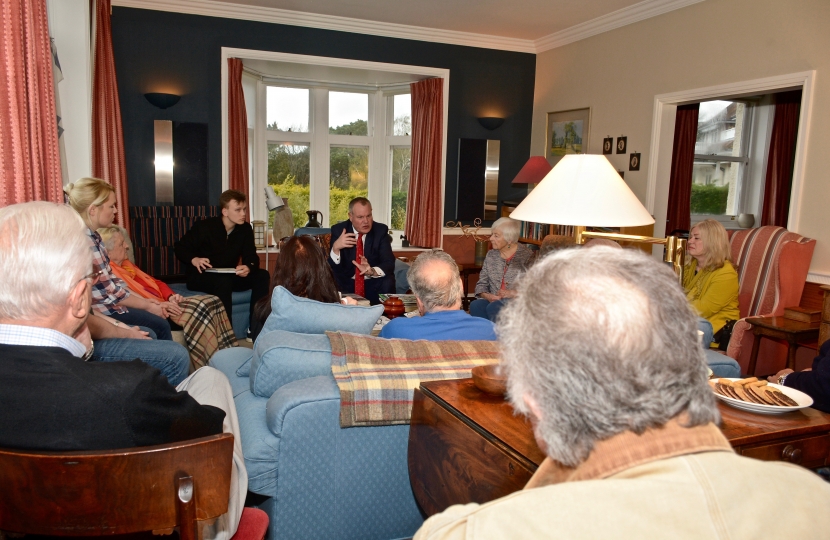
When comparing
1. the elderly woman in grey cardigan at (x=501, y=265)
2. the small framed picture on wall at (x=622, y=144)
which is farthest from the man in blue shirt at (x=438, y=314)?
the small framed picture on wall at (x=622, y=144)

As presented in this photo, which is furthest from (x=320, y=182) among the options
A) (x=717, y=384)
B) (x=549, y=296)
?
(x=549, y=296)

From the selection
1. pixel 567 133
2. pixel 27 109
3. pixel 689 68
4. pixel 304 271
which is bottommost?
pixel 304 271

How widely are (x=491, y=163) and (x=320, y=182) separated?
2060mm

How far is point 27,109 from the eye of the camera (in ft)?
7.13

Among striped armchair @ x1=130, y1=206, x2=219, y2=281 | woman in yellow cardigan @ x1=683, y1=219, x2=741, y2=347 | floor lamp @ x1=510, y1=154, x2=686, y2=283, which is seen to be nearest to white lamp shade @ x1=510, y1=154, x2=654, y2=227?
floor lamp @ x1=510, y1=154, x2=686, y2=283

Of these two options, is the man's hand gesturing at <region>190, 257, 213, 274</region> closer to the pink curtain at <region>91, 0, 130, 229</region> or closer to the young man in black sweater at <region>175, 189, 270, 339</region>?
the young man in black sweater at <region>175, 189, 270, 339</region>

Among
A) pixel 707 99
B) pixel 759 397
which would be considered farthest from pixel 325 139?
pixel 759 397

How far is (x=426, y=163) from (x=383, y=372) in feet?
16.9

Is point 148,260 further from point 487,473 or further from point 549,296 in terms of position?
point 549,296

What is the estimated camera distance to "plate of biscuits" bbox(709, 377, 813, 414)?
1.62 metres

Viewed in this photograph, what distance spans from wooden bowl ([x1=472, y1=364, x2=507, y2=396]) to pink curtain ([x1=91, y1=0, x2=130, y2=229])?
4.09m

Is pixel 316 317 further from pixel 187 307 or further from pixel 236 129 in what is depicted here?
pixel 236 129

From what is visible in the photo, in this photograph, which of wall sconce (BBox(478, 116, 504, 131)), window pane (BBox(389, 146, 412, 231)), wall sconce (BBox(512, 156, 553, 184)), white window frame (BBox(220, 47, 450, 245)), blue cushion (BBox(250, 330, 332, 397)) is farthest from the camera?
window pane (BBox(389, 146, 412, 231))

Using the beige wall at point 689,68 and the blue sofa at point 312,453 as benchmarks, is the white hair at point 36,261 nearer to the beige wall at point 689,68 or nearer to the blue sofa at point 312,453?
the blue sofa at point 312,453
